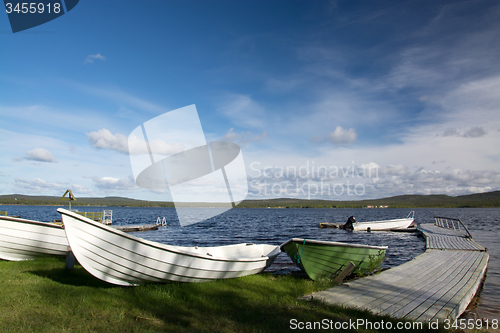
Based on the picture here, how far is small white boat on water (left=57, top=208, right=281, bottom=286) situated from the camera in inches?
221

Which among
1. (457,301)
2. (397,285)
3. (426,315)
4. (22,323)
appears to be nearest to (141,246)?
(22,323)

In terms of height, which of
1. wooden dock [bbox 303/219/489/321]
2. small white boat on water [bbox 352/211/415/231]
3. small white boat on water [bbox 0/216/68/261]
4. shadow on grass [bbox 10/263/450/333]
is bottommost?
small white boat on water [bbox 352/211/415/231]

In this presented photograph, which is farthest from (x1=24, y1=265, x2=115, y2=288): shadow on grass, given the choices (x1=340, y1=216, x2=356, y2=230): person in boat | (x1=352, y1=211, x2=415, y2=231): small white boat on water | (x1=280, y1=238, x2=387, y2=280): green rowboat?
(x1=352, y1=211, x2=415, y2=231): small white boat on water

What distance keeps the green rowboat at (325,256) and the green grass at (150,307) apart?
1.00m

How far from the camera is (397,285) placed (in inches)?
297

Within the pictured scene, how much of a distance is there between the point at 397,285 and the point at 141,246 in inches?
257

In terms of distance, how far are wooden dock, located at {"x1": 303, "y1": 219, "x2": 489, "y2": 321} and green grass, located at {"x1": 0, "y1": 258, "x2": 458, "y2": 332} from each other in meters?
0.74

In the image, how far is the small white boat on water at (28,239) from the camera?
8.51m

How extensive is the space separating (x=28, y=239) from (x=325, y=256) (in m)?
9.08

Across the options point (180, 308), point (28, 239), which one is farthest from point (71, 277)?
point (180, 308)

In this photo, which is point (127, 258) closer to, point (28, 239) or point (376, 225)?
point (28, 239)

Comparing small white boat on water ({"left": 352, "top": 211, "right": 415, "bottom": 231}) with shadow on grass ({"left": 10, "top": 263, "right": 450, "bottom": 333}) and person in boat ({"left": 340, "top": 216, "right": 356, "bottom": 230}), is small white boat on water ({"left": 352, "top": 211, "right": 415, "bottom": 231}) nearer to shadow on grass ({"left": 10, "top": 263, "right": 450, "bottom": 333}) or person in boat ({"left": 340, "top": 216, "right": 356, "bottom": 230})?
person in boat ({"left": 340, "top": 216, "right": 356, "bottom": 230})

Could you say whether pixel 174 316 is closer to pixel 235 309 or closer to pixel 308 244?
pixel 235 309

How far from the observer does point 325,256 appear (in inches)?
332
